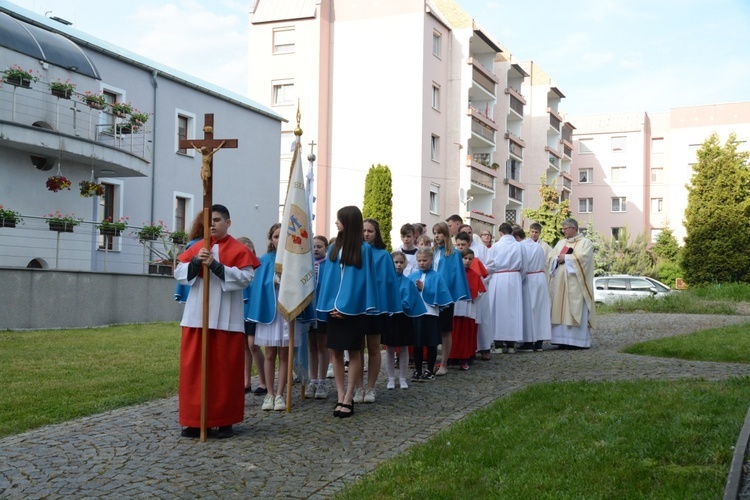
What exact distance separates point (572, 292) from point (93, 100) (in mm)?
15233

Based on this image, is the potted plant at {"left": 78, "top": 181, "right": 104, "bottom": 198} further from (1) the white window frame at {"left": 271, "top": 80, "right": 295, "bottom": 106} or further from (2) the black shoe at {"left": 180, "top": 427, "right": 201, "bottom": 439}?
(1) the white window frame at {"left": 271, "top": 80, "right": 295, "bottom": 106}

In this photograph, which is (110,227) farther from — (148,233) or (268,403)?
(268,403)

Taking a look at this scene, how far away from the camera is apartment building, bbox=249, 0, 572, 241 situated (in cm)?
4253

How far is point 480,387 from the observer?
1010cm

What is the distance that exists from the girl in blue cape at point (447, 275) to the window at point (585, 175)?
224 feet

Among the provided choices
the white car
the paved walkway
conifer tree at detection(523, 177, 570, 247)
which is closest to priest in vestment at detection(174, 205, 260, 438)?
the paved walkway

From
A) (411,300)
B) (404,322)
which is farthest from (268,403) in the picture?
(411,300)

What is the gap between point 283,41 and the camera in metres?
44.2

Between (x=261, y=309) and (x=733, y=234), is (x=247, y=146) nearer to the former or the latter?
(x=733, y=234)

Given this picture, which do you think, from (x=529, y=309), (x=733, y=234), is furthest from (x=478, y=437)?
(x=733, y=234)

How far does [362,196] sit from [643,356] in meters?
30.6

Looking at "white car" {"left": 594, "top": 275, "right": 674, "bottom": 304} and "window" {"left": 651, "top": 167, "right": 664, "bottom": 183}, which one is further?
"window" {"left": 651, "top": 167, "right": 664, "bottom": 183}

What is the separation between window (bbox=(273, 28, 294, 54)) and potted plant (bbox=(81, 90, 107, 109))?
20938mm

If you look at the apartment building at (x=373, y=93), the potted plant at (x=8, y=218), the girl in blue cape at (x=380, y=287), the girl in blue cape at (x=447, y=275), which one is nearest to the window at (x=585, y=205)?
the apartment building at (x=373, y=93)
